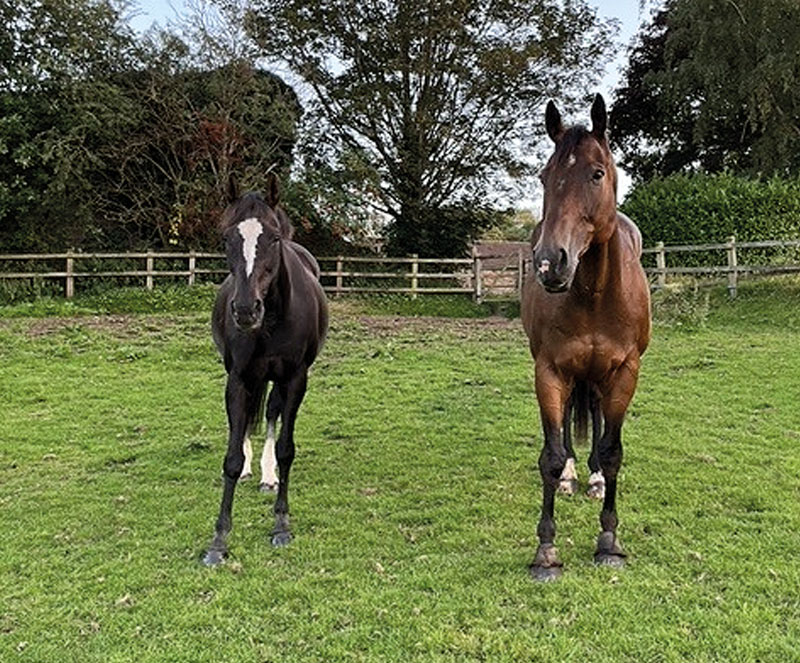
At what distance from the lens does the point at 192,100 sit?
18.5 meters

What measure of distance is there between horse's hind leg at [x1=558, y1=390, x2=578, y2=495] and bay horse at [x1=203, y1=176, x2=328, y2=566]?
1.88m

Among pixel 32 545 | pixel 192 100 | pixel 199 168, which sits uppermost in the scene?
pixel 192 100

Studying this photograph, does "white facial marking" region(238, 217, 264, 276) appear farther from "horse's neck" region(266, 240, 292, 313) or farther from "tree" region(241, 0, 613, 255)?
"tree" region(241, 0, 613, 255)

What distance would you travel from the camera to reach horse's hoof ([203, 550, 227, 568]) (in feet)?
11.9

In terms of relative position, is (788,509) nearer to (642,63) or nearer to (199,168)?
(199,168)

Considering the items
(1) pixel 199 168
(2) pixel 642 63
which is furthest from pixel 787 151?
(1) pixel 199 168

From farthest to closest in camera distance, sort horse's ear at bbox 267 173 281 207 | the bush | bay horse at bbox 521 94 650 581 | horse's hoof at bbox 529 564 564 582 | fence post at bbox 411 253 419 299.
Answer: fence post at bbox 411 253 419 299
the bush
horse's ear at bbox 267 173 281 207
horse's hoof at bbox 529 564 564 582
bay horse at bbox 521 94 650 581

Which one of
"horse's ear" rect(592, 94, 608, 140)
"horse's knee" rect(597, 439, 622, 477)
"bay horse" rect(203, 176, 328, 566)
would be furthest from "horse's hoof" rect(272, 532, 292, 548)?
"horse's ear" rect(592, 94, 608, 140)

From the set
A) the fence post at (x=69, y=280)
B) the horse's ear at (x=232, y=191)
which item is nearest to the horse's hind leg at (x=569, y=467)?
the horse's ear at (x=232, y=191)

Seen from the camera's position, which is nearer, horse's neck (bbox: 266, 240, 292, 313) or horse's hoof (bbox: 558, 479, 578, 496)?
horse's neck (bbox: 266, 240, 292, 313)

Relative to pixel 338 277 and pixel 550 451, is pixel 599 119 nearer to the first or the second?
pixel 550 451

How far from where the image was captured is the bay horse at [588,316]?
3018 mm

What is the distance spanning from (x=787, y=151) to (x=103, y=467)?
70.5 feet

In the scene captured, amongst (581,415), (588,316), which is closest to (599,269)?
(588,316)
